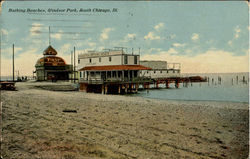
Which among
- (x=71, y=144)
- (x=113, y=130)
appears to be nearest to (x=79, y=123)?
(x=113, y=130)

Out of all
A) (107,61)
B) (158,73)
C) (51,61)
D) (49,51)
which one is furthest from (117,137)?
(49,51)

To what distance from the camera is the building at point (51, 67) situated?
5581 centimetres

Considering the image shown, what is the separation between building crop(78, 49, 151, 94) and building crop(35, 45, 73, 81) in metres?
18.3

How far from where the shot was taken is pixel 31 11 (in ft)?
31.1

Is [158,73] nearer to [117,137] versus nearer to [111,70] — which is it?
[111,70]

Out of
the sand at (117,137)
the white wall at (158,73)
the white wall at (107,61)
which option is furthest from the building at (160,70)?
the sand at (117,137)

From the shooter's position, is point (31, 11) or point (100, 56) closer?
point (31, 11)

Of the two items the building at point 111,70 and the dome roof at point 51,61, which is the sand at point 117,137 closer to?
the building at point 111,70

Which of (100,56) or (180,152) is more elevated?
(100,56)

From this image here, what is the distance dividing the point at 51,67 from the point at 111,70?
91.9ft

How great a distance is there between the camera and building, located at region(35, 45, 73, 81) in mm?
55812

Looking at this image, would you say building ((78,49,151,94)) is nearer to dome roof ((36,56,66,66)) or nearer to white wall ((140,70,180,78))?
white wall ((140,70,180,78))

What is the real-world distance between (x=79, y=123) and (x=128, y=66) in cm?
2725

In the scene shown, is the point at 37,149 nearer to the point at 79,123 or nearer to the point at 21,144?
the point at 21,144
